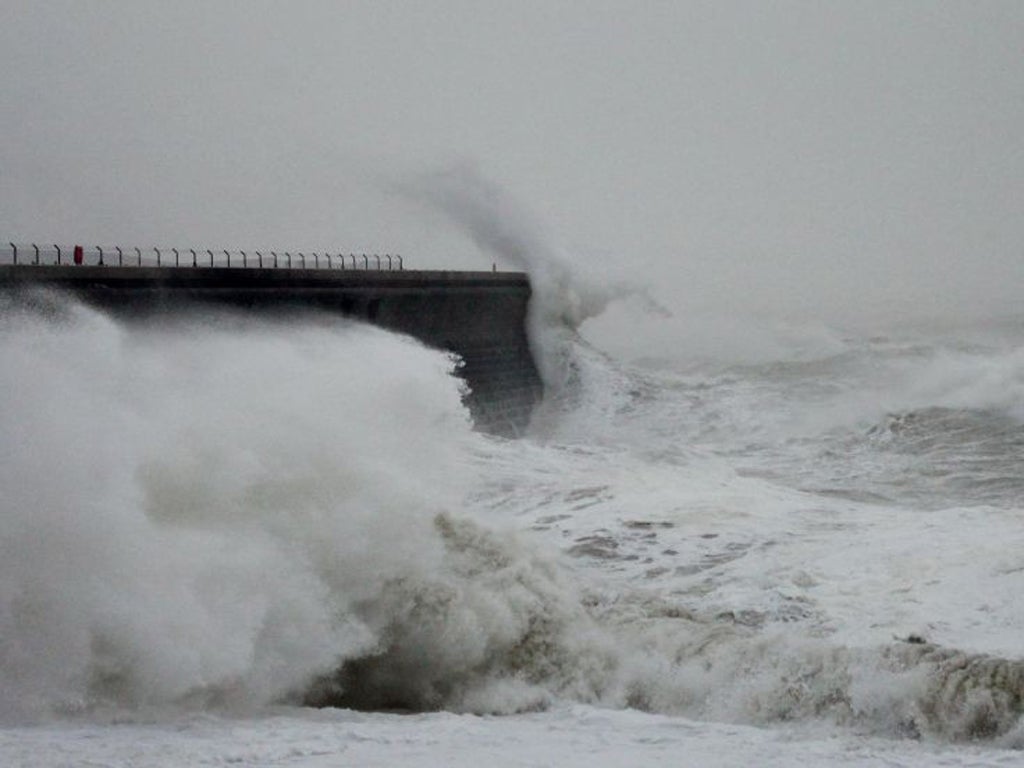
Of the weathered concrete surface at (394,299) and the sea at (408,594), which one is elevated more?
the weathered concrete surface at (394,299)

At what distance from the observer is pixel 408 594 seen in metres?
9.09

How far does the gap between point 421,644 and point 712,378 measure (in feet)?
64.4

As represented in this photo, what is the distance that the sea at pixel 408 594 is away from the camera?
24.0 ft

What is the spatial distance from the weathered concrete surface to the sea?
2.05m

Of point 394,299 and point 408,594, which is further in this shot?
point 394,299

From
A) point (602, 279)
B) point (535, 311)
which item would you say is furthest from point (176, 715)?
point (602, 279)

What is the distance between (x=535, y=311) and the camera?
2709cm

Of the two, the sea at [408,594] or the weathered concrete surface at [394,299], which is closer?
the sea at [408,594]

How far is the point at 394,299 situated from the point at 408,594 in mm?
13275

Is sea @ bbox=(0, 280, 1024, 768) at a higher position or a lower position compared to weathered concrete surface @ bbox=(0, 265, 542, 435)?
lower

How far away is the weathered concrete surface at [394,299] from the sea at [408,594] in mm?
2051

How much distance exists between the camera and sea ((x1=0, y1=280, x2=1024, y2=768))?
7.33 metres

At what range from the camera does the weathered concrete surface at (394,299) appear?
52.9ft

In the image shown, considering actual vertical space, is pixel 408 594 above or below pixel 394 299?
below
